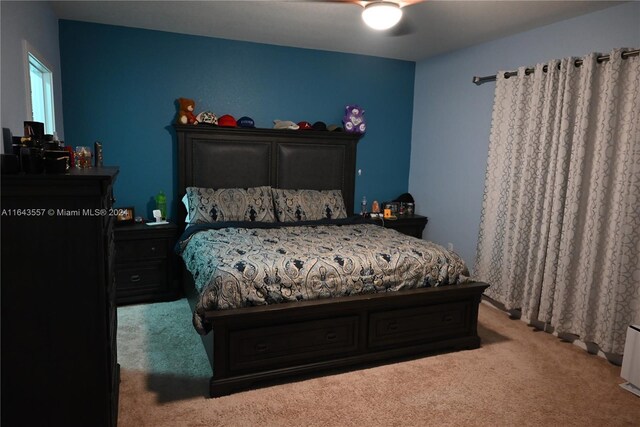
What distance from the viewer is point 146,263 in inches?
153

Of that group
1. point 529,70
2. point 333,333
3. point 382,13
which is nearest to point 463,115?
point 529,70

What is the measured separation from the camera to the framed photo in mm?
3910

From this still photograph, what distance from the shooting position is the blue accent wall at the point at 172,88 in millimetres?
3938

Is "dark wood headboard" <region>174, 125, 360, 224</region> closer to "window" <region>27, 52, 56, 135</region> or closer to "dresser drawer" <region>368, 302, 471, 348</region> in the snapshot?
"window" <region>27, 52, 56, 135</region>

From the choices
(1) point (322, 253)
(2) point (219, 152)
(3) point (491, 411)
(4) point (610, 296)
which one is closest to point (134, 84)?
(2) point (219, 152)

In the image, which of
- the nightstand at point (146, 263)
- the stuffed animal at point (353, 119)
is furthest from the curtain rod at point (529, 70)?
the nightstand at point (146, 263)

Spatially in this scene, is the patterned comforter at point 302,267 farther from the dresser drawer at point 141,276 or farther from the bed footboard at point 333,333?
the dresser drawer at point 141,276

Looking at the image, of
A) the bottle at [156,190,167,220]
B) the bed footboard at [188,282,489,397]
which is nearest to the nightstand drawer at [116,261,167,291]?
the bottle at [156,190,167,220]

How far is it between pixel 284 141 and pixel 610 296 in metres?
3.12

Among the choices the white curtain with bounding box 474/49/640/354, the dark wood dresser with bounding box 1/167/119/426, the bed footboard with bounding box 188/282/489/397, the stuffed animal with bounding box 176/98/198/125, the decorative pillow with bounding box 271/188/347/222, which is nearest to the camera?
the dark wood dresser with bounding box 1/167/119/426

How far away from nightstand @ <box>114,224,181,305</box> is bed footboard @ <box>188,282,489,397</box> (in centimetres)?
142

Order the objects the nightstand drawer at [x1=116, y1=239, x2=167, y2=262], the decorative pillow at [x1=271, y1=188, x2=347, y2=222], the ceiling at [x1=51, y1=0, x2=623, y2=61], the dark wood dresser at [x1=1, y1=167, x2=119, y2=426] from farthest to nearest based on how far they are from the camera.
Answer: the decorative pillow at [x1=271, y1=188, x2=347, y2=222]
the nightstand drawer at [x1=116, y1=239, x2=167, y2=262]
the ceiling at [x1=51, y1=0, x2=623, y2=61]
the dark wood dresser at [x1=1, y1=167, x2=119, y2=426]

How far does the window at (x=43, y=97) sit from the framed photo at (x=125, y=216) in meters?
0.86

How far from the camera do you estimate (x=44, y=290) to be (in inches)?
65.3
